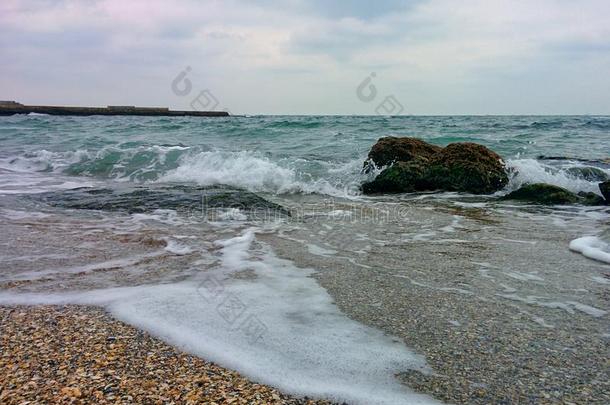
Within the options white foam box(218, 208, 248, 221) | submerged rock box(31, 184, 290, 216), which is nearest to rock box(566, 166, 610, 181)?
submerged rock box(31, 184, 290, 216)

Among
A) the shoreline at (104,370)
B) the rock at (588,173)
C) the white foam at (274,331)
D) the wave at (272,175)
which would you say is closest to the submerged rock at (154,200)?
the wave at (272,175)

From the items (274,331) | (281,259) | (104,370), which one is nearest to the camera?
(104,370)

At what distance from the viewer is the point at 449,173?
8.38 meters

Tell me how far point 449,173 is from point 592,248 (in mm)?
4186

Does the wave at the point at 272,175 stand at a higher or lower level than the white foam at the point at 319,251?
higher

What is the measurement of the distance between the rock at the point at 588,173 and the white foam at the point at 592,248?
4.75 metres


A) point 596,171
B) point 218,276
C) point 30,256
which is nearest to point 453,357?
point 218,276

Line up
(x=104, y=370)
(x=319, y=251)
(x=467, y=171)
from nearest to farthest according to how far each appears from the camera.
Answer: (x=104, y=370), (x=319, y=251), (x=467, y=171)

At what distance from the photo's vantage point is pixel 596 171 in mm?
8992

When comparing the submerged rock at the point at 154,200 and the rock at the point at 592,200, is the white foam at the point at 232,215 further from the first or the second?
the rock at the point at 592,200

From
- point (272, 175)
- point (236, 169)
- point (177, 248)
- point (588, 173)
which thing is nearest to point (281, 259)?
point (177, 248)

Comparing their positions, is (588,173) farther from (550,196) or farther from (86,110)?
(86,110)

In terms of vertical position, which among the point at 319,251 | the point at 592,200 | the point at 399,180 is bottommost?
the point at 319,251

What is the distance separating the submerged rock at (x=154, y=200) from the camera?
21.2 feet
